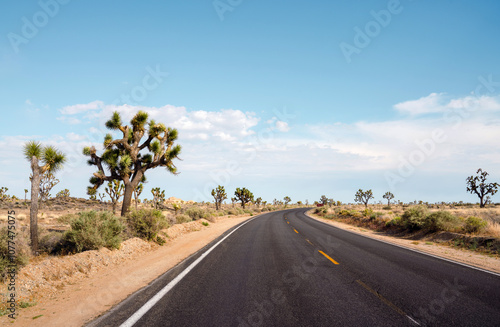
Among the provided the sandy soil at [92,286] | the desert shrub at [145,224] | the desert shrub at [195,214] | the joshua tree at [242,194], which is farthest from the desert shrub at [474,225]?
the joshua tree at [242,194]

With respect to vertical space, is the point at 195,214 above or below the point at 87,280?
above

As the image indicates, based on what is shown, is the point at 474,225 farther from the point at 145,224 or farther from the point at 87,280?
the point at 87,280

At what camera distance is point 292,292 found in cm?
598

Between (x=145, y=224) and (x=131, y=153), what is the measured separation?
25.1 feet

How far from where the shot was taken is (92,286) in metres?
6.81

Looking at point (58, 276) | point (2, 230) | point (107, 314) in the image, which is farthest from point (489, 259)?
point (2, 230)

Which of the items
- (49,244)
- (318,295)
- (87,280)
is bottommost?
(318,295)

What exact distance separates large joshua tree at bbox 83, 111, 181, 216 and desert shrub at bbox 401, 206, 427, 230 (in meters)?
16.4

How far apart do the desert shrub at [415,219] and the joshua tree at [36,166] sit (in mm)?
19808

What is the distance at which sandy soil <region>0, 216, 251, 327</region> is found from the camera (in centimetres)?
501

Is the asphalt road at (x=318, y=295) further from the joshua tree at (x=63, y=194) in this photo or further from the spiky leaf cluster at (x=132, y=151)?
the joshua tree at (x=63, y=194)

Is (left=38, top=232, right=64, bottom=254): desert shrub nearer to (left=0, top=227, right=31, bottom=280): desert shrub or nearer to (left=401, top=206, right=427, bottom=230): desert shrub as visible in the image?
(left=0, top=227, right=31, bottom=280): desert shrub

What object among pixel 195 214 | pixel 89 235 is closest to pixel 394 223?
pixel 195 214

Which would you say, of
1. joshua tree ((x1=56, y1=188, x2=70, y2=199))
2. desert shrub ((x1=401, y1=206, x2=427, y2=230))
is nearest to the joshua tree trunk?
desert shrub ((x1=401, y1=206, x2=427, y2=230))
